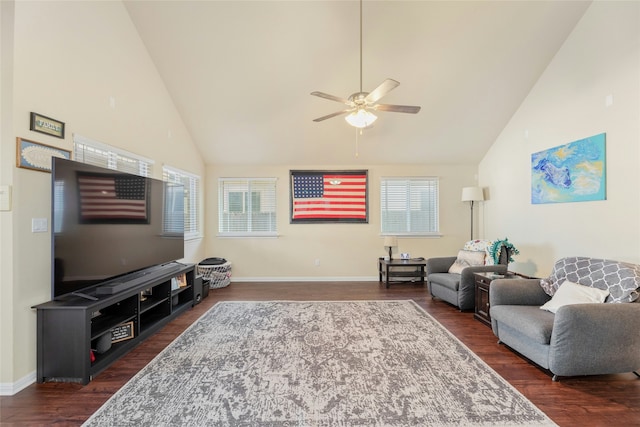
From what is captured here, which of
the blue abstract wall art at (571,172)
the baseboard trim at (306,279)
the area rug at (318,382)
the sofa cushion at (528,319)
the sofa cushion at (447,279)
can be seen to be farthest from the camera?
the baseboard trim at (306,279)

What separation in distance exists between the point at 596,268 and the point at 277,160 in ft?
16.2

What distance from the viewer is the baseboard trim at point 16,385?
209cm

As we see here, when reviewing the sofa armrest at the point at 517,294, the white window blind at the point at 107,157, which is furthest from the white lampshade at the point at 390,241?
the white window blind at the point at 107,157

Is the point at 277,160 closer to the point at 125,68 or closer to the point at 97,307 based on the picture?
the point at 125,68

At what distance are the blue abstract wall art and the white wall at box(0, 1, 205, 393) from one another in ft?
18.6

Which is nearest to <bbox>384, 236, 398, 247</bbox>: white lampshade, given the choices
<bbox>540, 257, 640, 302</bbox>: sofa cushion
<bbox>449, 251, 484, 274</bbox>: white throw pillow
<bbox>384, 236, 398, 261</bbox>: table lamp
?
<bbox>384, 236, 398, 261</bbox>: table lamp

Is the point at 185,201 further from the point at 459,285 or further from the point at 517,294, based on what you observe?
the point at 517,294

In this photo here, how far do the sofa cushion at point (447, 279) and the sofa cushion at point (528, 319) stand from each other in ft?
3.34

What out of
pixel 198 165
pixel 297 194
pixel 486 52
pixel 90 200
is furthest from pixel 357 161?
pixel 90 200

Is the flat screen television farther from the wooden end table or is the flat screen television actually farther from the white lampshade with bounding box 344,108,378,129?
the wooden end table

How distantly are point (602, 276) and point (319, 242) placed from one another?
420 cm

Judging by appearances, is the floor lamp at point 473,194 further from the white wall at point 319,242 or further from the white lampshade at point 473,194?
the white wall at point 319,242

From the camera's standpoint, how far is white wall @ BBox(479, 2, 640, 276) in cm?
297

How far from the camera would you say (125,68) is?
3326mm
